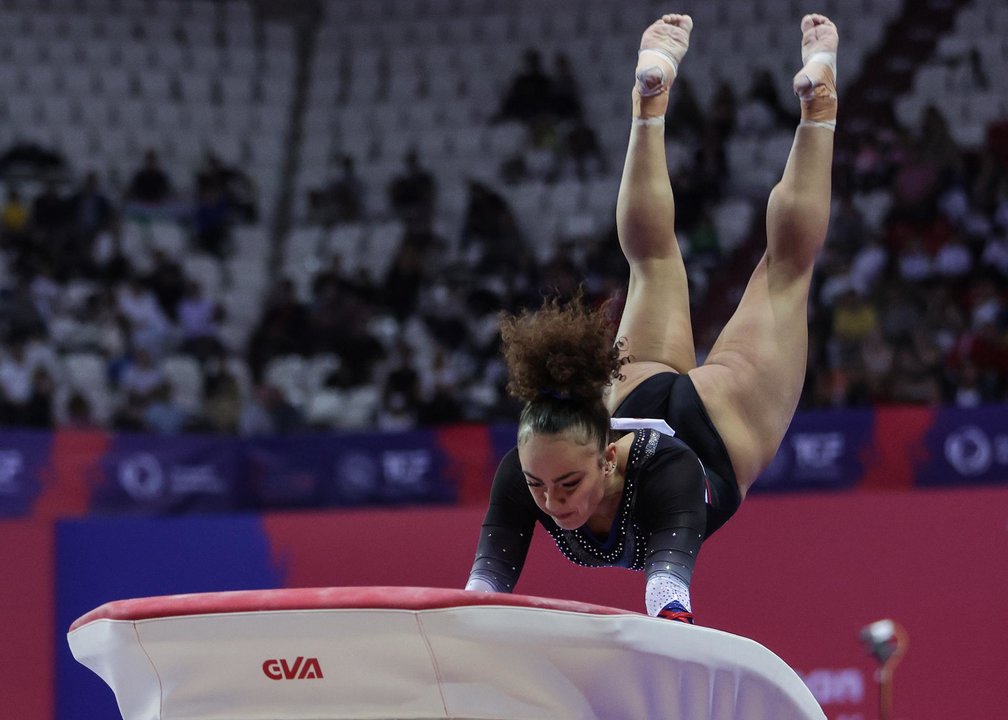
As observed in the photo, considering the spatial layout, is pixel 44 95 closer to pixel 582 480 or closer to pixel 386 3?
pixel 386 3

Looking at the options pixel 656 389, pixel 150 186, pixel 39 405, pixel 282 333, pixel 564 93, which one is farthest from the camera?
pixel 564 93

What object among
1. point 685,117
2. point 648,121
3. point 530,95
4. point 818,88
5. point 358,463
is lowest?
point 358,463

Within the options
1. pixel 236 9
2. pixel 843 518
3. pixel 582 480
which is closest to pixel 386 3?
pixel 236 9

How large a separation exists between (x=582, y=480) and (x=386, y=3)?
9.54 m

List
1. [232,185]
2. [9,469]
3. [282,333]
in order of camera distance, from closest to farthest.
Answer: [9,469], [282,333], [232,185]

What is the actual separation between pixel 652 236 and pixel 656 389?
449 millimetres

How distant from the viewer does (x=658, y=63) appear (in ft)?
11.3

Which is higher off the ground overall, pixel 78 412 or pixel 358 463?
pixel 358 463

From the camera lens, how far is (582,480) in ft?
8.46

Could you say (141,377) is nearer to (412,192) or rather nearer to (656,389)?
(412,192)

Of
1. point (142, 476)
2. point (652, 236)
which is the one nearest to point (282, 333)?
point (142, 476)

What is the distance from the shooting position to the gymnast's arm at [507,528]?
111 inches

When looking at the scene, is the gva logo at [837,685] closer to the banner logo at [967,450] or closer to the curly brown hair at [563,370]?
the banner logo at [967,450]

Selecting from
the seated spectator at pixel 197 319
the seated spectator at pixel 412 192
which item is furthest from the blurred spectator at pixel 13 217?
the seated spectator at pixel 412 192
